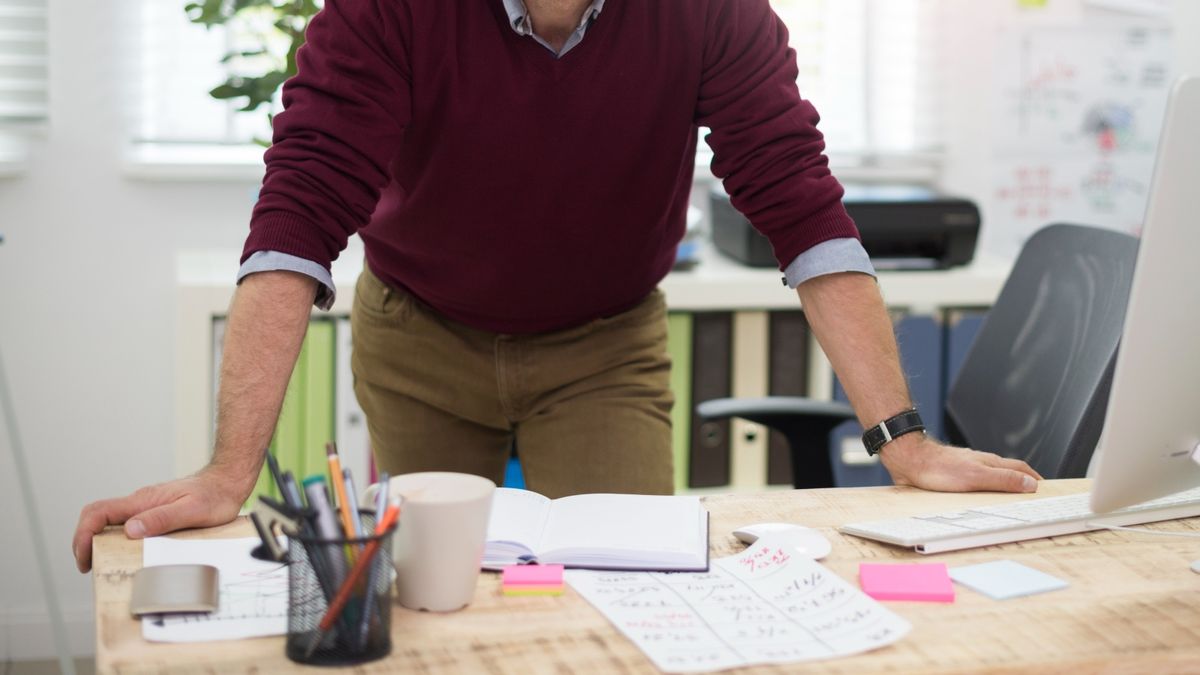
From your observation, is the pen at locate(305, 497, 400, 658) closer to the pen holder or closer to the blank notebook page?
the pen holder

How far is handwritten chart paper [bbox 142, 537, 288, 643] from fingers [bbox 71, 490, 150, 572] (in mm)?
47

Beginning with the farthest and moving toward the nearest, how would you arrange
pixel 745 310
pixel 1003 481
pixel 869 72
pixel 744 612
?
1. pixel 869 72
2. pixel 745 310
3. pixel 1003 481
4. pixel 744 612

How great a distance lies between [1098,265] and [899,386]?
0.46 m

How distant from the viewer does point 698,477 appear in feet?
8.87

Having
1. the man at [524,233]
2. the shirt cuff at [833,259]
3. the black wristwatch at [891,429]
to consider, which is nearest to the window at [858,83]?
the man at [524,233]

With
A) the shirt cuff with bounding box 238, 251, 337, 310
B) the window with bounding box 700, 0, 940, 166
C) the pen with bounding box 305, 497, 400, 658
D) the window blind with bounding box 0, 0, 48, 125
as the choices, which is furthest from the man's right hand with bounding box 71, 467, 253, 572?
the window with bounding box 700, 0, 940, 166

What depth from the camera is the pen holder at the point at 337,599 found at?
34.8 inches

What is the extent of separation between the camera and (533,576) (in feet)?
3.49

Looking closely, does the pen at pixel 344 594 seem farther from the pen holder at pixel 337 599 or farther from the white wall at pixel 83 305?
the white wall at pixel 83 305

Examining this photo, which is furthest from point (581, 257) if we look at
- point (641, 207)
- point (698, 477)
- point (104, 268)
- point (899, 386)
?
point (104, 268)

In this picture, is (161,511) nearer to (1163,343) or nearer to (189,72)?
(1163,343)

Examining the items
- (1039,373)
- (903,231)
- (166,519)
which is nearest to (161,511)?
(166,519)

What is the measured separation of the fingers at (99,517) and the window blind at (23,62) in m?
1.84

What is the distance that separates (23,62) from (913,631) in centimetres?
243
